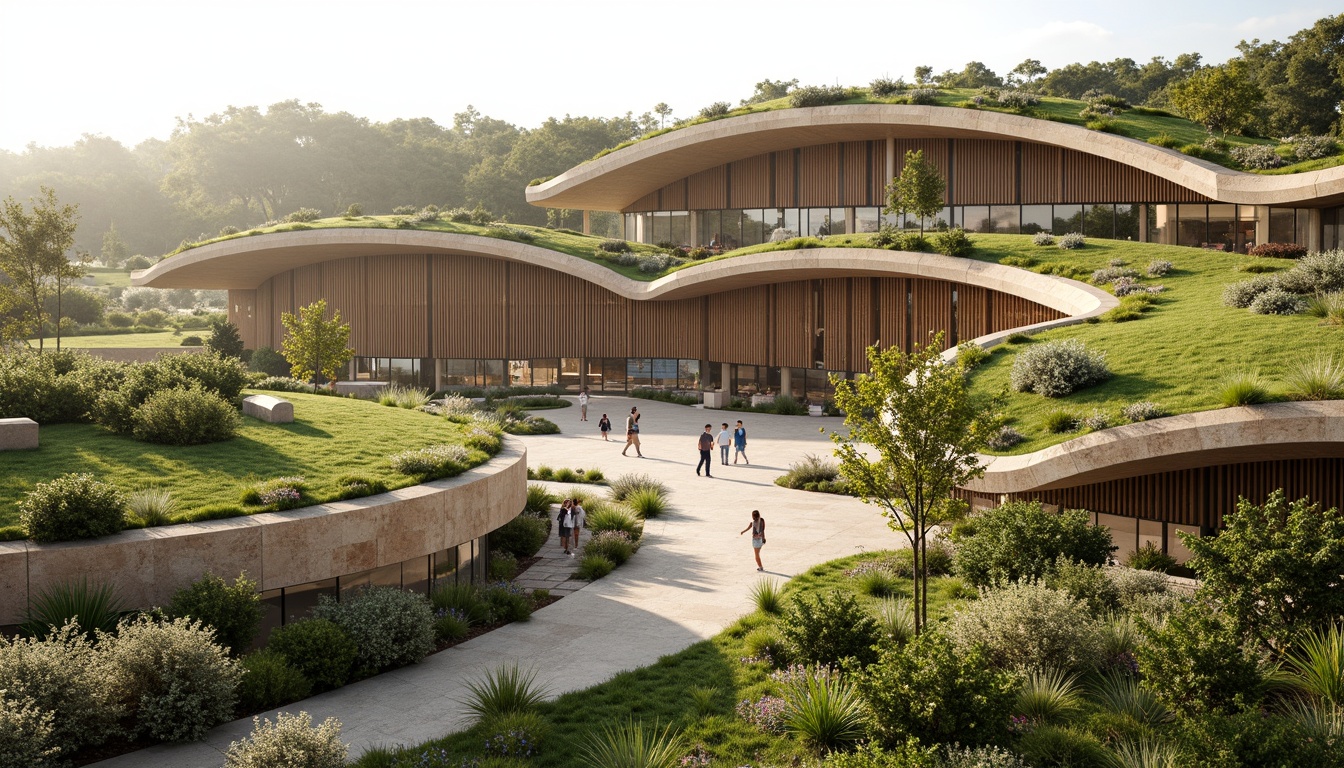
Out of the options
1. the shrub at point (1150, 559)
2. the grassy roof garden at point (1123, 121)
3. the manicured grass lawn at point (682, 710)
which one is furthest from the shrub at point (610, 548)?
the grassy roof garden at point (1123, 121)

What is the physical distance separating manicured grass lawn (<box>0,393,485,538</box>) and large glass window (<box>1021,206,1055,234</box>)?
30.9 meters

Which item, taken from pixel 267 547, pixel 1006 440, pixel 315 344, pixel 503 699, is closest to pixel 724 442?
pixel 1006 440

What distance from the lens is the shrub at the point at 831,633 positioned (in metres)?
13.1

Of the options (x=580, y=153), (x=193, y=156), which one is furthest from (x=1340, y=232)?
(x=193, y=156)

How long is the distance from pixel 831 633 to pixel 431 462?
8.43m

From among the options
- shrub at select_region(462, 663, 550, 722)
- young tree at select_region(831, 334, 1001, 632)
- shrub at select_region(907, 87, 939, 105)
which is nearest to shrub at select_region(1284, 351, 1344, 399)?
young tree at select_region(831, 334, 1001, 632)

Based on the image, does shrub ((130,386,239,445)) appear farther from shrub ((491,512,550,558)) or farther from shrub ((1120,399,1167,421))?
shrub ((1120,399,1167,421))

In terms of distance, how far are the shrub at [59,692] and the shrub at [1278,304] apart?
23.6 metres

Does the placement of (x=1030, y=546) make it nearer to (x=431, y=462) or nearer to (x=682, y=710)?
(x=682, y=710)

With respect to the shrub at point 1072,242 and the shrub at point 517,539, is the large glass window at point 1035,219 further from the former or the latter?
the shrub at point 517,539

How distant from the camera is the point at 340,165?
9738cm

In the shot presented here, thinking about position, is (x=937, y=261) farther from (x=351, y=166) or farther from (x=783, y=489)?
(x=351, y=166)

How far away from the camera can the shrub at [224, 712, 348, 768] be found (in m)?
10.0

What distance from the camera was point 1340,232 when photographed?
3344 centimetres
